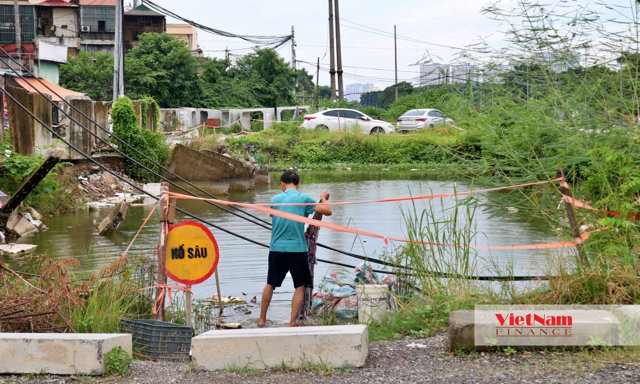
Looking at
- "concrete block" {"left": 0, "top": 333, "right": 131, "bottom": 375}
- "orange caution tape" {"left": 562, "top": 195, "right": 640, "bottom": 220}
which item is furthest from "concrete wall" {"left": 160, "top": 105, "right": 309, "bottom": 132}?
"concrete block" {"left": 0, "top": 333, "right": 131, "bottom": 375}

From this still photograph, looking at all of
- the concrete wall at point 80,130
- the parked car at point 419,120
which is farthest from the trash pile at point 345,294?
the parked car at point 419,120

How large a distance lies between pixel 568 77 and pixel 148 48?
40.7 metres

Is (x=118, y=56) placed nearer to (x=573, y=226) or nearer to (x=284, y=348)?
(x=573, y=226)

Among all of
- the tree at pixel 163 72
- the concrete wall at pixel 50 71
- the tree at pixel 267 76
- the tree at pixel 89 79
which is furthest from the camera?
the tree at pixel 267 76

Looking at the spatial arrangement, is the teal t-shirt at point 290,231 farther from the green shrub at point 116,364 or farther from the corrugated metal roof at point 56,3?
the corrugated metal roof at point 56,3

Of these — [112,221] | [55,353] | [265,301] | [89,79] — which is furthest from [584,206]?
[89,79]

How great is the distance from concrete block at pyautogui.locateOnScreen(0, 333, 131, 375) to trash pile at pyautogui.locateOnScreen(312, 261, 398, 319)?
9.13ft

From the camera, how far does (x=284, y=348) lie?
17.2 feet

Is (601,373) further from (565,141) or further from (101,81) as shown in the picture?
(101,81)

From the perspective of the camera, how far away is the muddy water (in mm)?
9461

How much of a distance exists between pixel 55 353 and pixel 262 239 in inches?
314

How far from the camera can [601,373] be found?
473cm

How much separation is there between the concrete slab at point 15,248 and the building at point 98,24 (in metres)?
53.3

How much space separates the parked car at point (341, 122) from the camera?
34812mm
